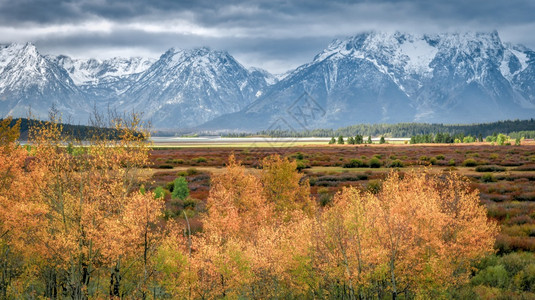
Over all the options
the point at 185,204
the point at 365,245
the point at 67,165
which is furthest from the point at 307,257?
the point at 185,204

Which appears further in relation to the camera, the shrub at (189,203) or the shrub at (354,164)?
the shrub at (354,164)

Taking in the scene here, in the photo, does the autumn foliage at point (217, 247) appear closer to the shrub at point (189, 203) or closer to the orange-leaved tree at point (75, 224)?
the orange-leaved tree at point (75, 224)

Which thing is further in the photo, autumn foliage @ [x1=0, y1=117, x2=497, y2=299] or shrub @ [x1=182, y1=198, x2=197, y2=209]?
shrub @ [x1=182, y1=198, x2=197, y2=209]

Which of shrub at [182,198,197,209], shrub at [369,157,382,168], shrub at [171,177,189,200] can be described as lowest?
shrub at [182,198,197,209]

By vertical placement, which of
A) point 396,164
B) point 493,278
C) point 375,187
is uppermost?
point 396,164

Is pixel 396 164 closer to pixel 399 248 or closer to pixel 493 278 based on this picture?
pixel 493 278

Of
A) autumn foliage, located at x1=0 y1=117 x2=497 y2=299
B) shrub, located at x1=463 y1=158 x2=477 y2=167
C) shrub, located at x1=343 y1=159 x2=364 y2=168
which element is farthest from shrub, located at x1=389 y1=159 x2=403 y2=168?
autumn foliage, located at x1=0 y1=117 x2=497 y2=299

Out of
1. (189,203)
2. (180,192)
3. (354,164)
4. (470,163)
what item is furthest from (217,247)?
(470,163)

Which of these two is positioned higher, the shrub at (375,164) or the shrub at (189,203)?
the shrub at (375,164)

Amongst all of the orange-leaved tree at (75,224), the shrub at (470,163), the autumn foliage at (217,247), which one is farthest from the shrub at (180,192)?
the shrub at (470,163)

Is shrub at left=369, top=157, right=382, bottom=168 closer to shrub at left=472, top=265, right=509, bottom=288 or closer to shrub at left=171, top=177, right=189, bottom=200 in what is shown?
shrub at left=171, top=177, right=189, bottom=200

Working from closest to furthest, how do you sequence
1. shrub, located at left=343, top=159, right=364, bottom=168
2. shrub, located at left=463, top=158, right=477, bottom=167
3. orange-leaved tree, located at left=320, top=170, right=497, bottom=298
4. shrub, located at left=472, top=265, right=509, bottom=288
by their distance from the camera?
orange-leaved tree, located at left=320, top=170, right=497, bottom=298, shrub, located at left=472, top=265, right=509, bottom=288, shrub, located at left=463, top=158, right=477, bottom=167, shrub, located at left=343, top=159, right=364, bottom=168

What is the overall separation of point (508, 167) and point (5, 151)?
83689 millimetres

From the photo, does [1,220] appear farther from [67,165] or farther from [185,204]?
[185,204]
